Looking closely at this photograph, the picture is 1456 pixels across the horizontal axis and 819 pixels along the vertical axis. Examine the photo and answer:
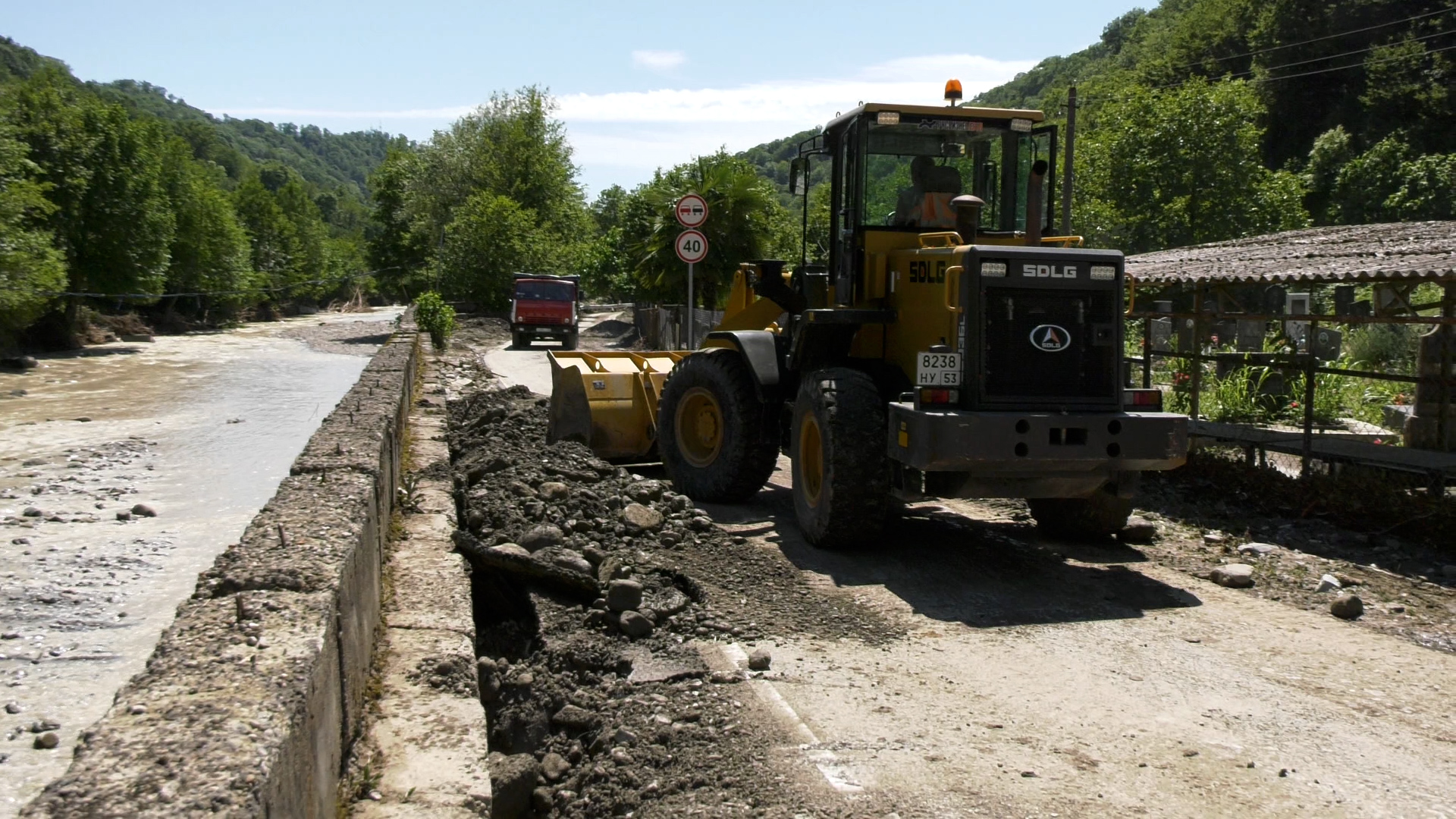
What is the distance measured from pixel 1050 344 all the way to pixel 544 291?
93.3 ft

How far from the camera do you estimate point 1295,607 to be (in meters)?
7.36

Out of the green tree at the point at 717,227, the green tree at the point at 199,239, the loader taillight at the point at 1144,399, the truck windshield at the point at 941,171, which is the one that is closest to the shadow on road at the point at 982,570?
the loader taillight at the point at 1144,399

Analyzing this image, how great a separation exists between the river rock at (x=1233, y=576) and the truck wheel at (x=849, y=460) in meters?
2.15

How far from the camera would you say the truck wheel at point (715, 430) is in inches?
378

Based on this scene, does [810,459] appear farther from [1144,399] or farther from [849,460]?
[1144,399]

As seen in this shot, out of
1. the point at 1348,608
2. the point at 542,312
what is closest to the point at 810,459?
the point at 1348,608

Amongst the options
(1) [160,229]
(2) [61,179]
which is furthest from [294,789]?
(1) [160,229]

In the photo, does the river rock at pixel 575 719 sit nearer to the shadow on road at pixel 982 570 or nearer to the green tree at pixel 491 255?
the shadow on road at pixel 982 570

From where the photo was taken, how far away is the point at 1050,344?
7641 mm

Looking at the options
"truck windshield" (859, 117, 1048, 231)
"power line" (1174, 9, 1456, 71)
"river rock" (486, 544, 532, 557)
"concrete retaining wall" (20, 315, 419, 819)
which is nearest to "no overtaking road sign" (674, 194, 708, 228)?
"truck windshield" (859, 117, 1048, 231)

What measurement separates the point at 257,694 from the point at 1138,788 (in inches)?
122

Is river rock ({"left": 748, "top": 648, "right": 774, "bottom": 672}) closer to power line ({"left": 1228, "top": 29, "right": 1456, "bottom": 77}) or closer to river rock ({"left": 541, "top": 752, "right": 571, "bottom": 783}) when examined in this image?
river rock ({"left": 541, "top": 752, "right": 571, "bottom": 783})

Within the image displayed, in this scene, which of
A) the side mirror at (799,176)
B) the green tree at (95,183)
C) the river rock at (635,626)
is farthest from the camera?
the green tree at (95,183)

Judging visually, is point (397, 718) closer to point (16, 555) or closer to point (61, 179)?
point (16, 555)
